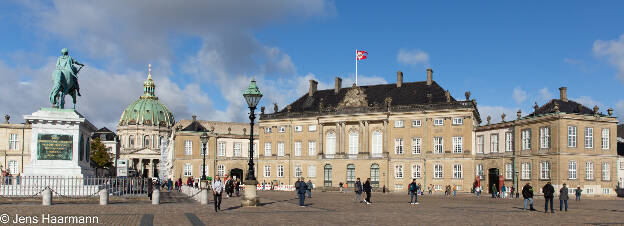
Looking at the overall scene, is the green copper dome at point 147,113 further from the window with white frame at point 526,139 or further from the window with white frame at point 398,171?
the window with white frame at point 526,139

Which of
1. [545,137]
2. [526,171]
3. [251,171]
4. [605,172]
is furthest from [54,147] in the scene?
[605,172]

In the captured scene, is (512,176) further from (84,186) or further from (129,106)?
(129,106)

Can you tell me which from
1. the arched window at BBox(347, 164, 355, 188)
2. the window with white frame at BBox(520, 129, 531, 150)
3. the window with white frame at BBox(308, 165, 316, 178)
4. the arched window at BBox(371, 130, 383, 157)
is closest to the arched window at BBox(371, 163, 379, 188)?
the arched window at BBox(371, 130, 383, 157)

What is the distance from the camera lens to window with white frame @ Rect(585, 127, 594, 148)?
1914 inches

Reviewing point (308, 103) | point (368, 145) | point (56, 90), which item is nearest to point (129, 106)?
point (308, 103)

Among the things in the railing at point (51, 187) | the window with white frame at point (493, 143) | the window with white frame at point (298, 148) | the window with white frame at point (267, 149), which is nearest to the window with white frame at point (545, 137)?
the window with white frame at point (493, 143)

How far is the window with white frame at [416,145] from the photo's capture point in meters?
62.5

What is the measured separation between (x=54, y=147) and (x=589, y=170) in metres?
40.5

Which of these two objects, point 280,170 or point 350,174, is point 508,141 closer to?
point 350,174

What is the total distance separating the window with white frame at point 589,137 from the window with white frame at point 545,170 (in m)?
3.45

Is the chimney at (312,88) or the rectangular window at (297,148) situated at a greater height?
the chimney at (312,88)

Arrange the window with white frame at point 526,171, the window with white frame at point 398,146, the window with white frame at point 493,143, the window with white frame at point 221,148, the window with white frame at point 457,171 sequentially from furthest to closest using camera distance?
the window with white frame at point 221,148 → the window with white frame at point 398,146 → the window with white frame at point 457,171 → the window with white frame at point 493,143 → the window with white frame at point 526,171

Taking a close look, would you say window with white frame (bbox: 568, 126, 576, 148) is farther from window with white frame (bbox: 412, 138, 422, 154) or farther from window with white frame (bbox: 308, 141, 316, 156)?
window with white frame (bbox: 308, 141, 316, 156)

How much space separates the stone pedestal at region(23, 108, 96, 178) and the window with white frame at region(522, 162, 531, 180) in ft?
124
